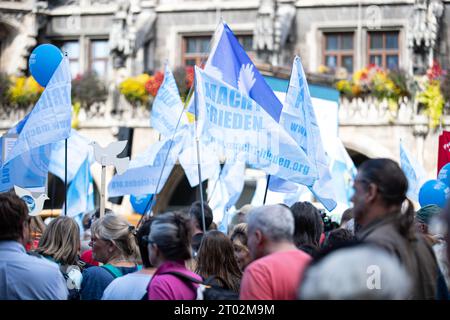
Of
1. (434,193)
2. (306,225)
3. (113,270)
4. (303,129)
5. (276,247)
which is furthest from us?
(434,193)

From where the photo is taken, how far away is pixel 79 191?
1201 cm

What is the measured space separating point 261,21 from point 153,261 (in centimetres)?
1787

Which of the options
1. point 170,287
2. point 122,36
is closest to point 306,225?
point 170,287

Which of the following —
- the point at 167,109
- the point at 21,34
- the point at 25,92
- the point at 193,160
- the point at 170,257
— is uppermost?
the point at 21,34

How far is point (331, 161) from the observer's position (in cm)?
1353

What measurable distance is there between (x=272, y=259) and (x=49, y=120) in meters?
4.25

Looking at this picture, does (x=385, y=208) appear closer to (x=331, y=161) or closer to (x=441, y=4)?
(x=331, y=161)

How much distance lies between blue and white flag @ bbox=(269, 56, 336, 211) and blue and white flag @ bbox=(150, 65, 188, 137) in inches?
61.4

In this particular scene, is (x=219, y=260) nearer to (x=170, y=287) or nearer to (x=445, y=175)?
(x=170, y=287)

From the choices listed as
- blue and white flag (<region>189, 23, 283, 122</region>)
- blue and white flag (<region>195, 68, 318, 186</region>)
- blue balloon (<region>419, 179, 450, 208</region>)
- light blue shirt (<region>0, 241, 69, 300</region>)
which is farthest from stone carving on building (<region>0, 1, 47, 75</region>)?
light blue shirt (<region>0, 241, 69, 300</region>)

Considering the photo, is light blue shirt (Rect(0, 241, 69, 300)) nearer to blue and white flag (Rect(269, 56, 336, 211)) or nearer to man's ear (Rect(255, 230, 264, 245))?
man's ear (Rect(255, 230, 264, 245))

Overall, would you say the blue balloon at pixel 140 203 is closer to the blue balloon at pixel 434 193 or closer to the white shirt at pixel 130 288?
the blue balloon at pixel 434 193

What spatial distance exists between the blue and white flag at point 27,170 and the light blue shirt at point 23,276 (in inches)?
148

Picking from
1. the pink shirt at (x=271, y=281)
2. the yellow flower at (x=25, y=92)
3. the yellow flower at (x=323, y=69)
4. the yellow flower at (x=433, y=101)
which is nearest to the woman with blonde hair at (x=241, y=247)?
the pink shirt at (x=271, y=281)
